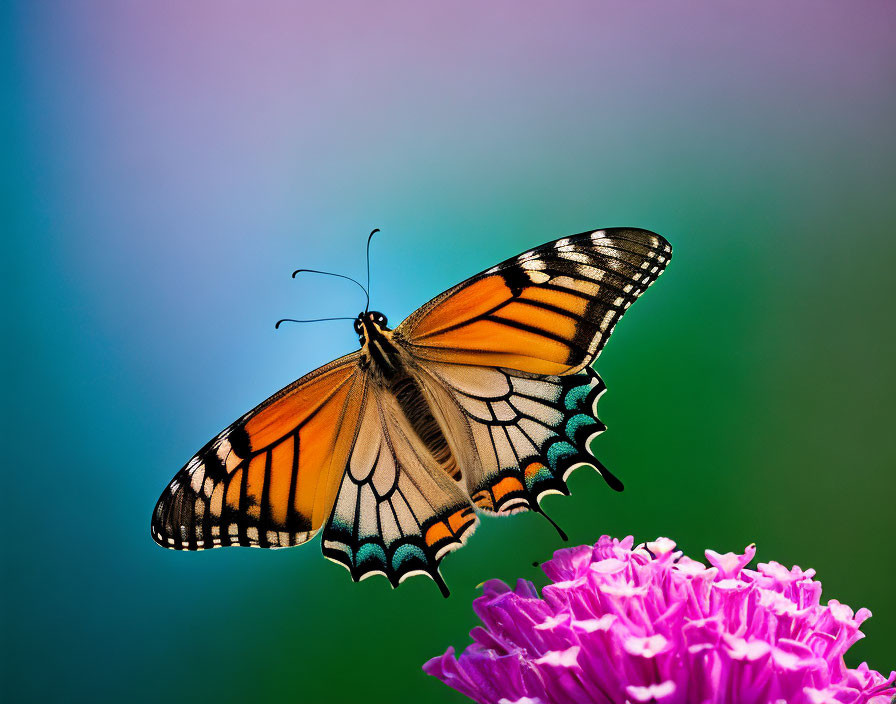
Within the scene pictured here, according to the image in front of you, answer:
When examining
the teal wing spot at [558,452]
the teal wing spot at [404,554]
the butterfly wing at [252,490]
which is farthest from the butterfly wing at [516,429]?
the butterfly wing at [252,490]

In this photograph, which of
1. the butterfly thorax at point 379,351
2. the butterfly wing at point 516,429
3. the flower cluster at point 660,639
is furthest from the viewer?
the butterfly thorax at point 379,351

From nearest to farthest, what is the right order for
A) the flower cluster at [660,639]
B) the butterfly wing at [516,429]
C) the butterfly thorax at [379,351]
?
the flower cluster at [660,639], the butterfly wing at [516,429], the butterfly thorax at [379,351]

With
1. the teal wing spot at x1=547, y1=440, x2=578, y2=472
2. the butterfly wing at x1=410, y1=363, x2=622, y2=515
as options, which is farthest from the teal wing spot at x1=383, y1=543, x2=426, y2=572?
the teal wing spot at x1=547, y1=440, x2=578, y2=472

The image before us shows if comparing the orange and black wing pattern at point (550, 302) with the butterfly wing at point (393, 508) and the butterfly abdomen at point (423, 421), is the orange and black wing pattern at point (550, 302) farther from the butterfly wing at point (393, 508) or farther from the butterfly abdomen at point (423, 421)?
the butterfly wing at point (393, 508)

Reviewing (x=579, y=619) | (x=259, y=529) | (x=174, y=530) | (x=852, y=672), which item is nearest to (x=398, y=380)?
(x=259, y=529)

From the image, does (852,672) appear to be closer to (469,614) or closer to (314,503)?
(314,503)

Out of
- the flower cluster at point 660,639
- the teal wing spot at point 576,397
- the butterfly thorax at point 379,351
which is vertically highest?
the butterfly thorax at point 379,351

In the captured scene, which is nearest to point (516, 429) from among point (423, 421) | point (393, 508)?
point (423, 421)
